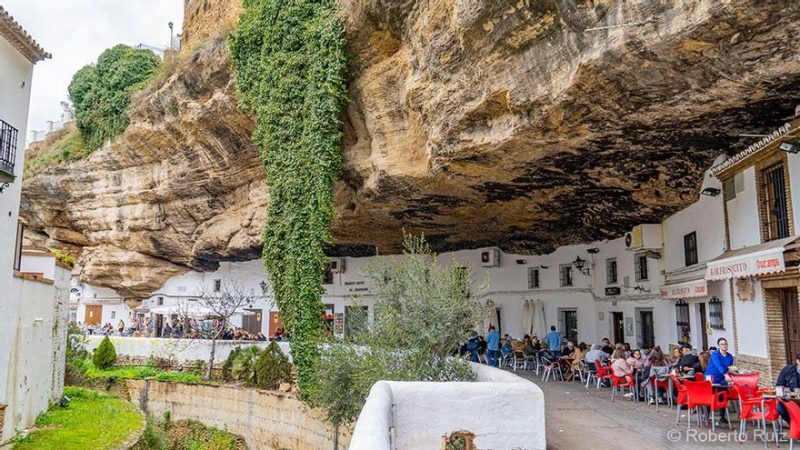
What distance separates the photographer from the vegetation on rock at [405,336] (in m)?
10.1

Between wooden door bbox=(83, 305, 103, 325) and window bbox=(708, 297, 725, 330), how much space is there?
29.7 m

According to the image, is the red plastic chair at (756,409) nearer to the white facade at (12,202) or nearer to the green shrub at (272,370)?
the green shrub at (272,370)

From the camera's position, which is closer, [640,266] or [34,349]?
[34,349]

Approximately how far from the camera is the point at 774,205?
10664 mm

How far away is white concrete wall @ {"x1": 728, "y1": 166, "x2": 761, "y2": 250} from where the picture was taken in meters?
11.1

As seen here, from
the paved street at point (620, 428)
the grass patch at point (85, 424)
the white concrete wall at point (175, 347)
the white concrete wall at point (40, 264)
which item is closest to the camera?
the paved street at point (620, 428)

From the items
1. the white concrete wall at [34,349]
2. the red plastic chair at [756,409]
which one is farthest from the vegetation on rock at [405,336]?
the white concrete wall at [34,349]

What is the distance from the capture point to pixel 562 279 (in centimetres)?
2102

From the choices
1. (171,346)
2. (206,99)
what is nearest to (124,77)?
(206,99)

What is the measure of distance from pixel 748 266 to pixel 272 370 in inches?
539

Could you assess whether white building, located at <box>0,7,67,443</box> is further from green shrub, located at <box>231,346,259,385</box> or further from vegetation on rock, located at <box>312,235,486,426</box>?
vegetation on rock, located at <box>312,235,486,426</box>

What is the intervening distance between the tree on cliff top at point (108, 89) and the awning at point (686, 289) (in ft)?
73.6

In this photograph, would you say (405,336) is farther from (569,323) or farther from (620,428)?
(569,323)

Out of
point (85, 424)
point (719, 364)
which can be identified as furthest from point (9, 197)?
→ point (719, 364)
